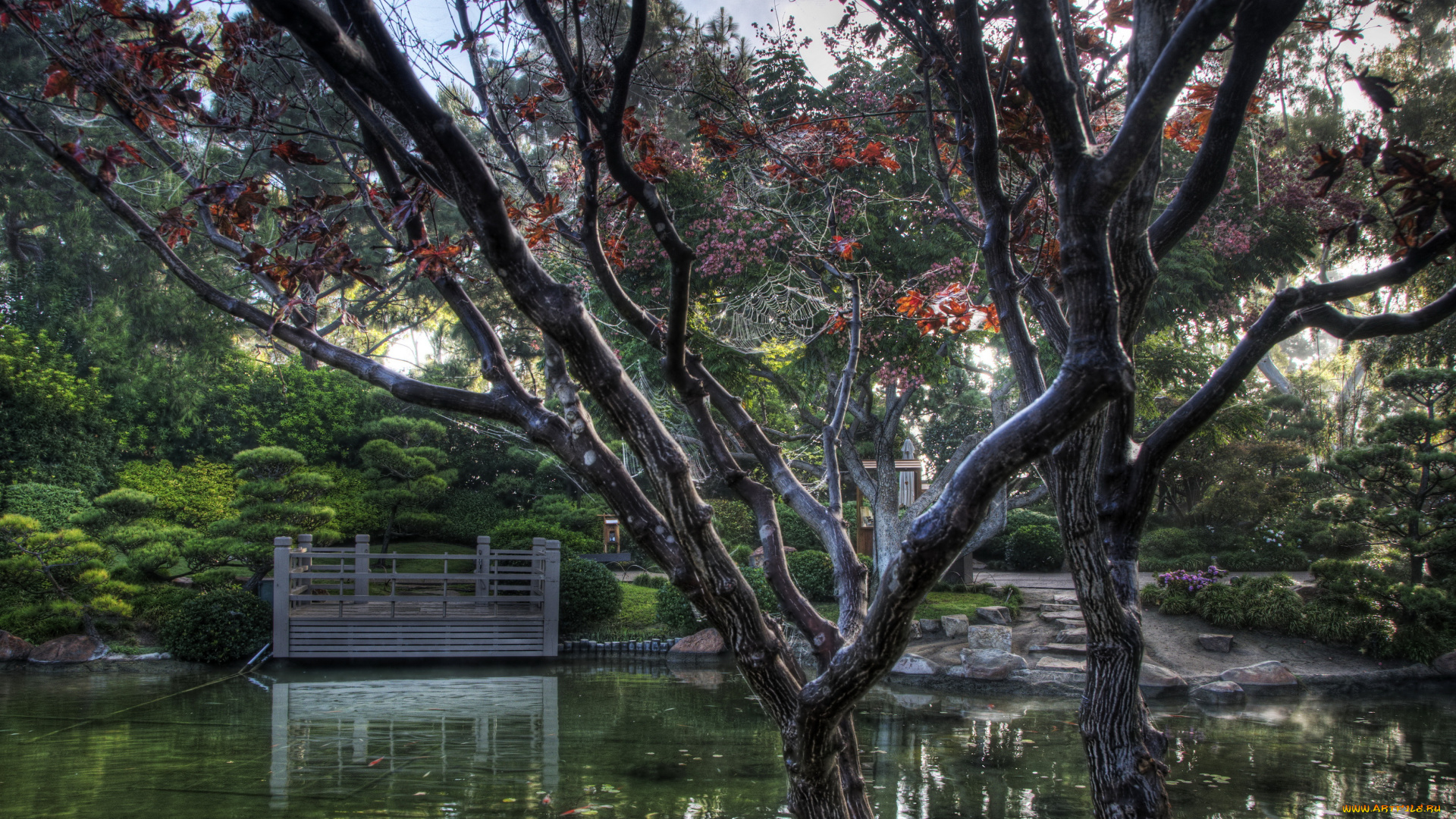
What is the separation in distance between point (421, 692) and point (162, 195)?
366 inches

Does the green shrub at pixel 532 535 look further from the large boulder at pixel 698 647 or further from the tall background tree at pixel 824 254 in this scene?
the tall background tree at pixel 824 254

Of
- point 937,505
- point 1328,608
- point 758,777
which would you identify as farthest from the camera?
point 1328,608

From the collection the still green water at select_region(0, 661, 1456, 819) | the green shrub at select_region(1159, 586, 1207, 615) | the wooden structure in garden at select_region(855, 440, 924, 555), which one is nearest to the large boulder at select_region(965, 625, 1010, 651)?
the still green water at select_region(0, 661, 1456, 819)

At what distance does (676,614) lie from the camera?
10711mm

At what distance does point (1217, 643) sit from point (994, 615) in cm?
240

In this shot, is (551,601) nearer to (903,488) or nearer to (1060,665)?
(1060,665)

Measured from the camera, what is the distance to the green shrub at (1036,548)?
14656mm

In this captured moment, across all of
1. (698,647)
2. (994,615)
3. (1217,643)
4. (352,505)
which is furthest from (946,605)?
(352,505)

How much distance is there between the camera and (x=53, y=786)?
16.3 feet

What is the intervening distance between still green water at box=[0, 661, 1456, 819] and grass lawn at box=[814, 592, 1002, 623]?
2510 mm

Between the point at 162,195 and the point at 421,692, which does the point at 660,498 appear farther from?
the point at 162,195

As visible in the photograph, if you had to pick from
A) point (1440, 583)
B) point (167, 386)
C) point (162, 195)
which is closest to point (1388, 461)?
point (1440, 583)

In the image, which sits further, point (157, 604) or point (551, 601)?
point (157, 604)

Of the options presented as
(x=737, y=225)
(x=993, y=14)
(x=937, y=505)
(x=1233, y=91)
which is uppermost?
(x=737, y=225)
